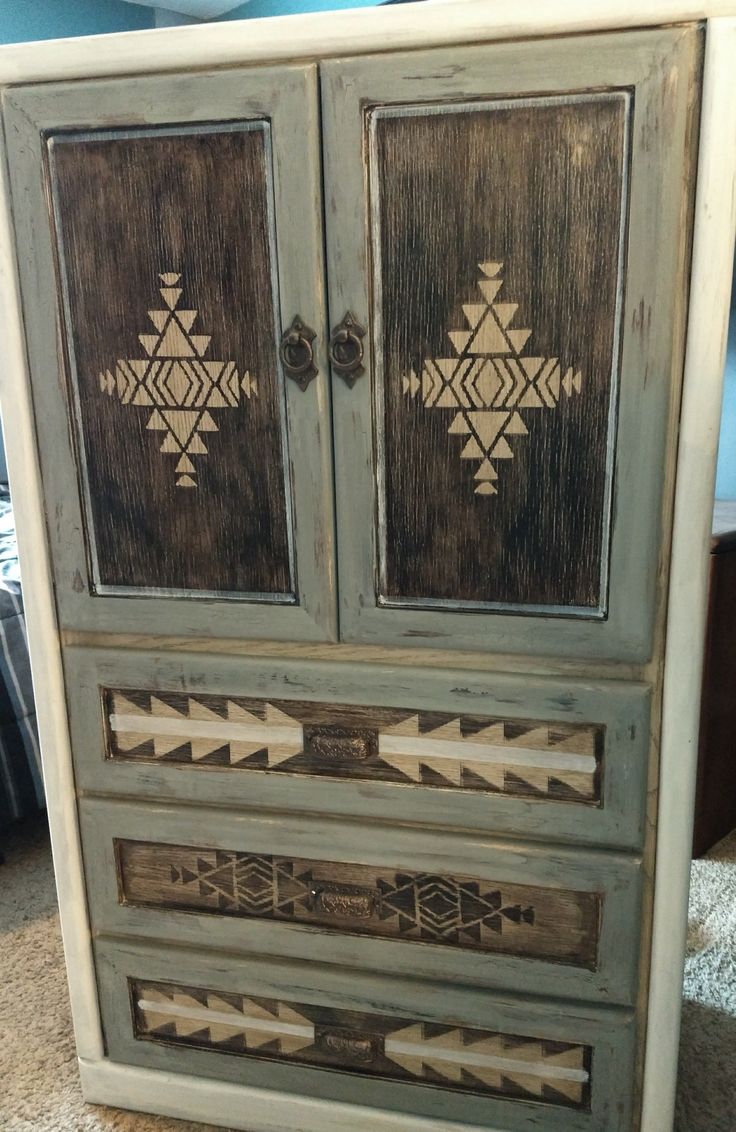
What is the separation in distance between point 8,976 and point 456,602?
1236 millimetres

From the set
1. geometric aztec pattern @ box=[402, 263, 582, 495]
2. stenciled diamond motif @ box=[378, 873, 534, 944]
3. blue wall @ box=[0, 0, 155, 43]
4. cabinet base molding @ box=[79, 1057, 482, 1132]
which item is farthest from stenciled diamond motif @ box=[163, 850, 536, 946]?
blue wall @ box=[0, 0, 155, 43]

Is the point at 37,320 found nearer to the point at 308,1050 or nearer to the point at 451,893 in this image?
the point at 451,893

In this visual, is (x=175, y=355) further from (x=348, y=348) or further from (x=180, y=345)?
(x=348, y=348)

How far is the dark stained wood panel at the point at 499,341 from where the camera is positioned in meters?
0.92

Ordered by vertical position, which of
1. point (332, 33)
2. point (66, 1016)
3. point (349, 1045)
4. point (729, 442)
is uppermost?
point (332, 33)

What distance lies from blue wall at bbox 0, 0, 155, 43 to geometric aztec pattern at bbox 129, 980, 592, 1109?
330 cm

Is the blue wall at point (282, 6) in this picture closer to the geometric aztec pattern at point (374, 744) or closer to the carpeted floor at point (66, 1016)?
the geometric aztec pattern at point (374, 744)

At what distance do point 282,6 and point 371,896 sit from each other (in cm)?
319

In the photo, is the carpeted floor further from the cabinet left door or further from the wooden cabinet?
the cabinet left door

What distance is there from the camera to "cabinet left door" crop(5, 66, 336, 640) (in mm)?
992

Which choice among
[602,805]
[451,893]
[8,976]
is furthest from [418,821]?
[8,976]

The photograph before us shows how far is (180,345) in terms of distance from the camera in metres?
1.06

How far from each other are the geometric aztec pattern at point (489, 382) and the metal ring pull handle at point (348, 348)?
60 millimetres

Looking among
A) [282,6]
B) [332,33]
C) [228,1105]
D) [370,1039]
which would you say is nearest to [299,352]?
[332,33]
